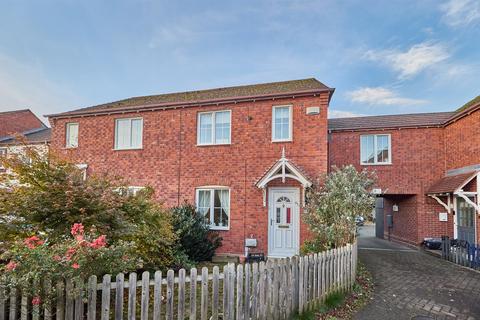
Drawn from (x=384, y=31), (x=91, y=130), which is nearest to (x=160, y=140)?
(x=91, y=130)

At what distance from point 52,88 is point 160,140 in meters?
8.40

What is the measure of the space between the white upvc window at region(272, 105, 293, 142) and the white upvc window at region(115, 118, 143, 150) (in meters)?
6.25

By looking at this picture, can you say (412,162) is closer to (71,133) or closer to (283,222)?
(283,222)

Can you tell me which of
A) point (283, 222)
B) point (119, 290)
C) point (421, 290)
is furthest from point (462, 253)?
point (119, 290)

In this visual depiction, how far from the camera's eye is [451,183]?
498 inches

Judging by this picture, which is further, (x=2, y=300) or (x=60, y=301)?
(x=60, y=301)

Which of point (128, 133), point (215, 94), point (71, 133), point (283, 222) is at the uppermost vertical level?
point (215, 94)

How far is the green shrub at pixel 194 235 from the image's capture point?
10625mm

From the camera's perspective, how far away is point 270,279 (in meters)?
5.05

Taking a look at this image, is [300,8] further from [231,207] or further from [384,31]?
[231,207]

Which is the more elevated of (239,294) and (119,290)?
(119,290)

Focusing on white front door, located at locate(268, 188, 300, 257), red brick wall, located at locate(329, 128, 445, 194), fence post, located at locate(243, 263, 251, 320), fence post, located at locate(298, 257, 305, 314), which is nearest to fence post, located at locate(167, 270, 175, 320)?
fence post, located at locate(243, 263, 251, 320)

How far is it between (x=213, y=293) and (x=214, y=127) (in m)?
9.02

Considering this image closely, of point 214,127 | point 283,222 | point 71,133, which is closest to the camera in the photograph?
point 283,222
